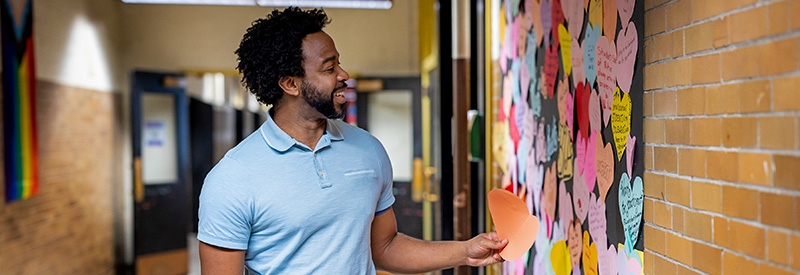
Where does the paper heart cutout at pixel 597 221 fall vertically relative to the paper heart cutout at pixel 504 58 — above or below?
below

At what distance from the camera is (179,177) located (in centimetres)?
684

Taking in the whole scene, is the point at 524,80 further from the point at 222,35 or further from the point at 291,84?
the point at 222,35

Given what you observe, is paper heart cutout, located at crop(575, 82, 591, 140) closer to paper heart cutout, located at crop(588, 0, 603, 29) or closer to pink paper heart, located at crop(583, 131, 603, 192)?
pink paper heart, located at crop(583, 131, 603, 192)

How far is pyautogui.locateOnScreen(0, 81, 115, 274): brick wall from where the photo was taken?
4613 millimetres

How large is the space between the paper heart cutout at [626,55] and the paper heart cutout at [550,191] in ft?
2.08

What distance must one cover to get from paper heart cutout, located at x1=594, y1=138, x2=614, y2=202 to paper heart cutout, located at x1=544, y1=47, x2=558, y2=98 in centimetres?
43

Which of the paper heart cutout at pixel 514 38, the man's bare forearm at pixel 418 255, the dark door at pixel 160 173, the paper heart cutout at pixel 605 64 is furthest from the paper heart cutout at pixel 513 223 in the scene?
the dark door at pixel 160 173

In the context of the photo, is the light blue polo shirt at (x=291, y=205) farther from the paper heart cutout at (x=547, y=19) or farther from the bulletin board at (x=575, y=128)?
the paper heart cutout at (x=547, y=19)

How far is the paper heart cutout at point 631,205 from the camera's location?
1.64 m

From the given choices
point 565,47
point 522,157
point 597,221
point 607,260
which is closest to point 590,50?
point 565,47

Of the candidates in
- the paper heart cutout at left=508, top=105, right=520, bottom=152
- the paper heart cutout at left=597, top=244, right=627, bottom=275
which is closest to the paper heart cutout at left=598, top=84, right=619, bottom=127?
the paper heart cutout at left=597, top=244, right=627, bottom=275

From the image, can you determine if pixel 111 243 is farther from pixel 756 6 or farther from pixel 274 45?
pixel 756 6

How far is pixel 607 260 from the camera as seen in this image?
6.01 ft

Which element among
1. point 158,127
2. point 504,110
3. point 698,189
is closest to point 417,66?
point 158,127
